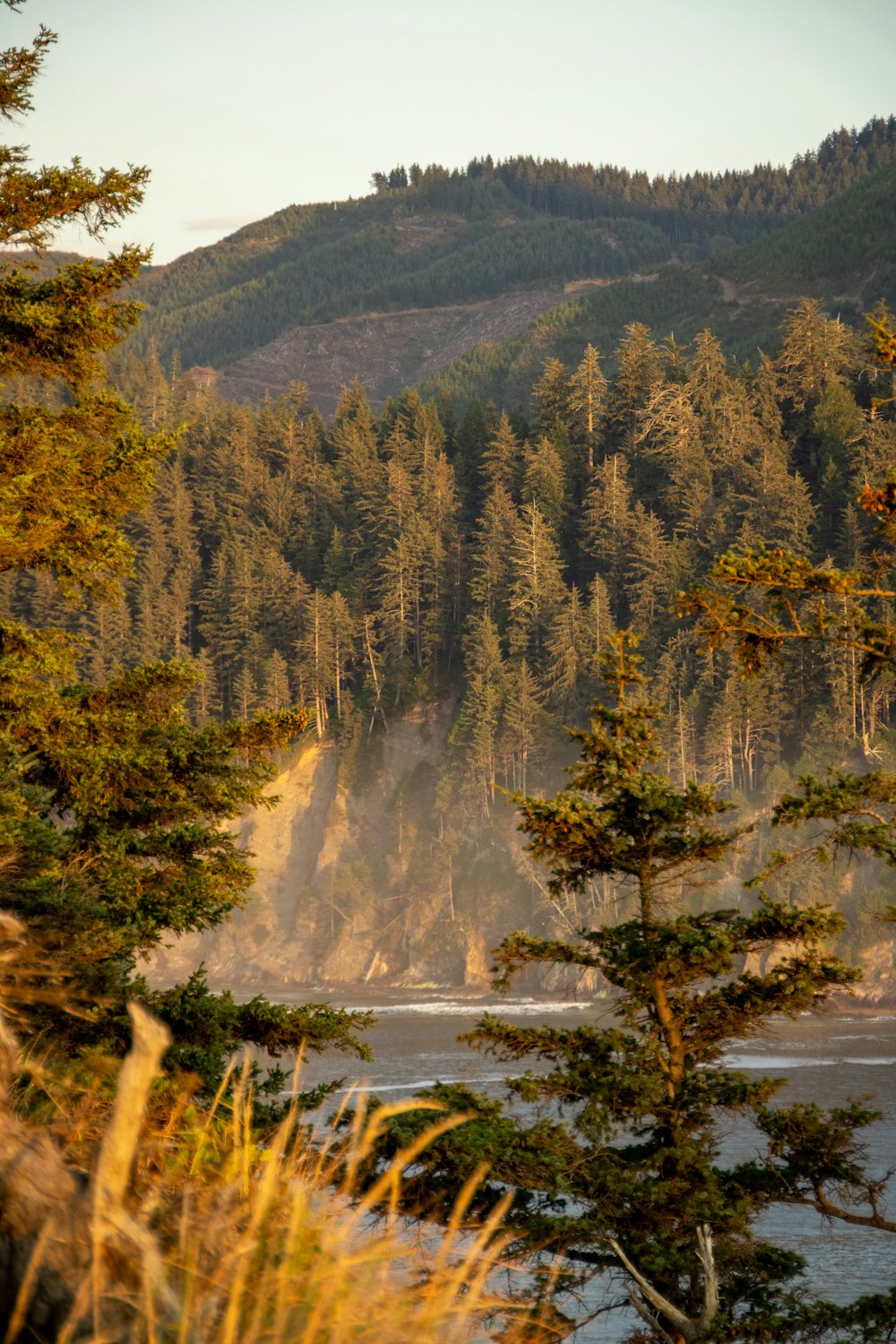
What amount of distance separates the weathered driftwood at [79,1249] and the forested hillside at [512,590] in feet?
216

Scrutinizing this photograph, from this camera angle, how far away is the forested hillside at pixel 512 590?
74.4 meters

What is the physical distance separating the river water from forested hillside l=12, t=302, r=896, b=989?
8.57 m

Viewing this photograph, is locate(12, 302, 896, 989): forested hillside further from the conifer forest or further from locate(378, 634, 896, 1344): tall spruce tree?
locate(378, 634, 896, 1344): tall spruce tree

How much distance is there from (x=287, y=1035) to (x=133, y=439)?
19.5ft

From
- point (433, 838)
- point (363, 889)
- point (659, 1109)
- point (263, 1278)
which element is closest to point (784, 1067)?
point (433, 838)

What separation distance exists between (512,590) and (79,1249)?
273 feet

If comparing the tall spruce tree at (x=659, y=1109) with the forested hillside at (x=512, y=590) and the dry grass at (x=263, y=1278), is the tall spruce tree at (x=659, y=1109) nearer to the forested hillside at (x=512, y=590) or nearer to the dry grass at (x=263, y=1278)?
the dry grass at (x=263, y=1278)

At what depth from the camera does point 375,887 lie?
8456 centimetres

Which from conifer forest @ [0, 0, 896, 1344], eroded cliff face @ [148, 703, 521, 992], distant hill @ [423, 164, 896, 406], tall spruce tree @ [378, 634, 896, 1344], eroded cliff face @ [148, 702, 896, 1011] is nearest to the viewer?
conifer forest @ [0, 0, 896, 1344]

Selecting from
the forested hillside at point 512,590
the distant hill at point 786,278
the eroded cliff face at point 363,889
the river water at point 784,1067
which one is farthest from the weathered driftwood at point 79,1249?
the distant hill at point 786,278

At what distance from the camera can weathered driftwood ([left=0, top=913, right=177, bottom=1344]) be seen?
259 centimetres

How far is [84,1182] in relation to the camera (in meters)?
2.82

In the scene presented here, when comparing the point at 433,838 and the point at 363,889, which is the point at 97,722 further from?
the point at 363,889

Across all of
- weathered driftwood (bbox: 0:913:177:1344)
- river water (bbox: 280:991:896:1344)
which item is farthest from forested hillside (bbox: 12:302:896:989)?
weathered driftwood (bbox: 0:913:177:1344)
